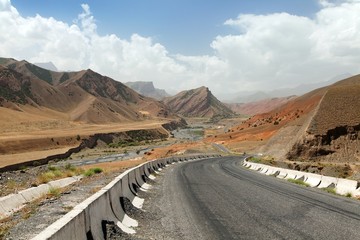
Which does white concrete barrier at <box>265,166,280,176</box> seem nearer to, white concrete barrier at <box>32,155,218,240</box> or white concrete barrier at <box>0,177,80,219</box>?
white concrete barrier at <box>0,177,80,219</box>

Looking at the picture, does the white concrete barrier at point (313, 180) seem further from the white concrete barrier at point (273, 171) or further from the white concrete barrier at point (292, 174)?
the white concrete barrier at point (273, 171)

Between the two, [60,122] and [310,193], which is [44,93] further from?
[310,193]

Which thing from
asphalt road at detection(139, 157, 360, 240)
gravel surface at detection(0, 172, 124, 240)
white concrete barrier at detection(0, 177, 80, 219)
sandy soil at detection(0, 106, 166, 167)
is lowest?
asphalt road at detection(139, 157, 360, 240)

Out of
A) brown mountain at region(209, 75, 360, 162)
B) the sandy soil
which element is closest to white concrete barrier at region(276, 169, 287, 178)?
brown mountain at region(209, 75, 360, 162)

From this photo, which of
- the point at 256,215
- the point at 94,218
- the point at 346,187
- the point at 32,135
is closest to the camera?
the point at 94,218

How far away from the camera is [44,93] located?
172 metres

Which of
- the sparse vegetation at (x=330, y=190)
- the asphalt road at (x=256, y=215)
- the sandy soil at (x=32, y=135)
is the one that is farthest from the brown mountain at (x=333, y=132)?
the sandy soil at (x=32, y=135)

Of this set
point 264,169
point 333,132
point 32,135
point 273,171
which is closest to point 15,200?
point 273,171

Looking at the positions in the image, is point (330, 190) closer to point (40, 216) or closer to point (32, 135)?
point (40, 216)

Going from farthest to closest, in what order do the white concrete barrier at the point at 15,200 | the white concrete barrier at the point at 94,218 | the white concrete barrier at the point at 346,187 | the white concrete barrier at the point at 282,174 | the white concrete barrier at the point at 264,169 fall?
the white concrete barrier at the point at 264,169 < the white concrete barrier at the point at 282,174 < the white concrete barrier at the point at 346,187 < the white concrete barrier at the point at 15,200 < the white concrete barrier at the point at 94,218

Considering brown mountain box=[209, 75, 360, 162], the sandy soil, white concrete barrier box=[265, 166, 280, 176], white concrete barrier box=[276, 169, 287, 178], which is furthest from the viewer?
the sandy soil

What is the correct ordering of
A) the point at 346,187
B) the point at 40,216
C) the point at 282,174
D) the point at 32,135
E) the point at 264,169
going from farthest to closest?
the point at 32,135
the point at 264,169
the point at 282,174
the point at 346,187
the point at 40,216

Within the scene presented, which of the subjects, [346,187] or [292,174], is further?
[292,174]

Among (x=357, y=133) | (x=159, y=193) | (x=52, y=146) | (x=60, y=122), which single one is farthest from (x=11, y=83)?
(x=159, y=193)
